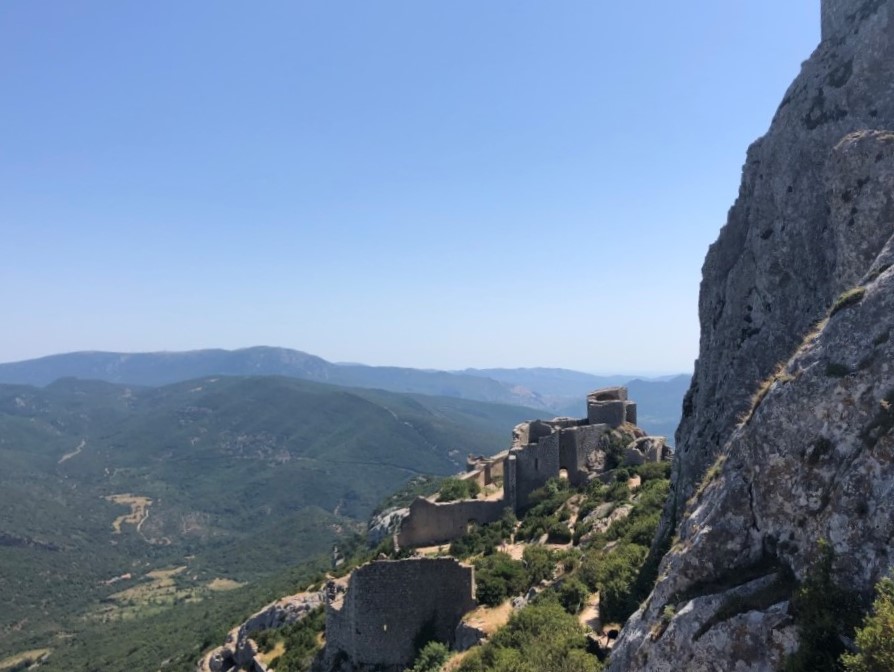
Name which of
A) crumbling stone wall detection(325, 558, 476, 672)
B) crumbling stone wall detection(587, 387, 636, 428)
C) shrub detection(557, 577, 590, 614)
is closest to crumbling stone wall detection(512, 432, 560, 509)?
crumbling stone wall detection(587, 387, 636, 428)

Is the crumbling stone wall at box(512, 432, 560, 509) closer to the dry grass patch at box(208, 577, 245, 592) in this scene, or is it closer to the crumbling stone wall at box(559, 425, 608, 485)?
the crumbling stone wall at box(559, 425, 608, 485)

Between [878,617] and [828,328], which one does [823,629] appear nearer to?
[878,617]

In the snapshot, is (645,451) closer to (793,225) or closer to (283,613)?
(793,225)

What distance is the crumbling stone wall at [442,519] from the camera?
30.3 m

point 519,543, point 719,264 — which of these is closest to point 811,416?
point 719,264

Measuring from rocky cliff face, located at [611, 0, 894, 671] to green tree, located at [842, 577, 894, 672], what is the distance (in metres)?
0.97

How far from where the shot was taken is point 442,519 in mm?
30344

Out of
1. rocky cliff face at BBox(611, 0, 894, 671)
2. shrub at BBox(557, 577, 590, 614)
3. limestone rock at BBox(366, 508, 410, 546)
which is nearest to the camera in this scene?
rocky cliff face at BBox(611, 0, 894, 671)

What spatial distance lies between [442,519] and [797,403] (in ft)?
74.2

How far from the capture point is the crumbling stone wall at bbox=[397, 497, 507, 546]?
3027 centimetres

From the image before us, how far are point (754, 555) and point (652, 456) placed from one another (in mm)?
23539

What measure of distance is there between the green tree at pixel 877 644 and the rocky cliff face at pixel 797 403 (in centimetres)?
97

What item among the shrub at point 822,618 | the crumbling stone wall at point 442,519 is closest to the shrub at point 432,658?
the crumbling stone wall at point 442,519

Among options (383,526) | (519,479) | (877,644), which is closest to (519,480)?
(519,479)
